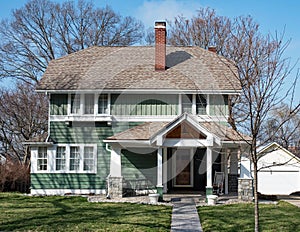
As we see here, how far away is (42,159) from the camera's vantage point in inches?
777

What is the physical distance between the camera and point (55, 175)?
19531 millimetres

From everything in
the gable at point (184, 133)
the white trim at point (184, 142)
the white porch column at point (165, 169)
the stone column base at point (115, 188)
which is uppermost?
the gable at point (184, 133)

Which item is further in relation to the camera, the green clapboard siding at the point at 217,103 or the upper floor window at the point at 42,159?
the upper floor window at the point at 42,159

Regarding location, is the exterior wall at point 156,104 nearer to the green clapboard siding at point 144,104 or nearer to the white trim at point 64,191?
the green clapboard siding at point 144,104

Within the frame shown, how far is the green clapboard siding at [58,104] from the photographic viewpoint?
19.7 m

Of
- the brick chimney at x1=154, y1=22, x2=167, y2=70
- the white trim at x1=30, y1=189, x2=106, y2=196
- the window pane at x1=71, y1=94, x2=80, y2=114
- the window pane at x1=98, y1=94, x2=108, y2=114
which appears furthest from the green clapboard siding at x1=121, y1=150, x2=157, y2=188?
the brick chimney at x1=154, y1=22, x2=167, y2=70

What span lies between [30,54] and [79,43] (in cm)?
413

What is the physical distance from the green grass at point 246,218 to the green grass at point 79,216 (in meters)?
1.16

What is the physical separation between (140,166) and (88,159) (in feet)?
7.79

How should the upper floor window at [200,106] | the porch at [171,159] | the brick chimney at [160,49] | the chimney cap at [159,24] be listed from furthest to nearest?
the chimney cap at [159,24]
the brick chimney at [160,49]
the upper floor window at [200,106]
the porch at [171,159]

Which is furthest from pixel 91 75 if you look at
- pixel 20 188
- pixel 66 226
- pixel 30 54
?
pixel 30 54

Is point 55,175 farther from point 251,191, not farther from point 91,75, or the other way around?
point 251,191

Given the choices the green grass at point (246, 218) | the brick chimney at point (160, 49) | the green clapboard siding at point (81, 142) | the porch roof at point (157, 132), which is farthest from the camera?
the brick chimney at point (160, 49)

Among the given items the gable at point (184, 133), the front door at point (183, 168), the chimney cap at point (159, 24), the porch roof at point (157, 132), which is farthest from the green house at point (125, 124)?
the gable at point (184, 133)
